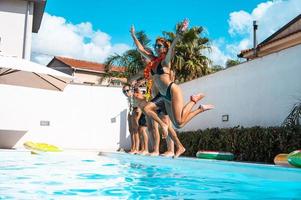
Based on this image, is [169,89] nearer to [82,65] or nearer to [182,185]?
[182,185]

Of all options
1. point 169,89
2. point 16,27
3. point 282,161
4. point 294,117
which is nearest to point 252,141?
point 294,117

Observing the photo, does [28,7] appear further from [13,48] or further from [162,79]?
[162,79]

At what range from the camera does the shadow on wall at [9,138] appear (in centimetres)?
1455

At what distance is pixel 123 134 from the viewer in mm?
16750

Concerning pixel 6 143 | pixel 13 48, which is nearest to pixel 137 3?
pixel 13 48

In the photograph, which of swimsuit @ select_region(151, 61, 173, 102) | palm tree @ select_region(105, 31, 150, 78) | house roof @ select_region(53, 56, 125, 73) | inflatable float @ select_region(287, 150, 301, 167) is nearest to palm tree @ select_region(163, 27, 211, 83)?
palm tree @ select_region(105, 31, 150, 78)

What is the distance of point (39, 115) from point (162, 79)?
9.17 metres

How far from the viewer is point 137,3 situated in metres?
20.5

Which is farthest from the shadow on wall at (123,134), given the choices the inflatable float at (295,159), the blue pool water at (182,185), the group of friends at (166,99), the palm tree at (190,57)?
the inflatable float at (295,159)

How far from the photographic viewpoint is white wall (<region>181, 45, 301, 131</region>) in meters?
9.60

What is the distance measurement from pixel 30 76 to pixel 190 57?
45.6 ft

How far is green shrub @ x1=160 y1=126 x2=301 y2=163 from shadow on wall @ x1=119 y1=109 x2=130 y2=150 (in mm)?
5662

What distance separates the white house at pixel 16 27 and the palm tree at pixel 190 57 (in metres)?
10.1

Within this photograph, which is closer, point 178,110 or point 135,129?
point 178,110
